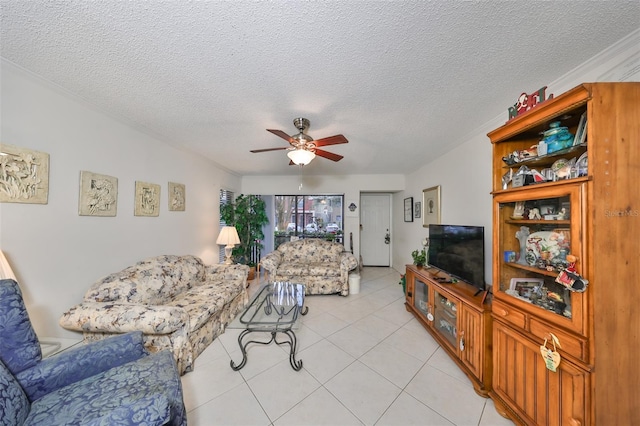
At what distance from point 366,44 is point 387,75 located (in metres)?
0.33

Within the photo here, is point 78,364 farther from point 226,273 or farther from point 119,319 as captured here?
point 226,273

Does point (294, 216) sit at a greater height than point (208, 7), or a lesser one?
lesser

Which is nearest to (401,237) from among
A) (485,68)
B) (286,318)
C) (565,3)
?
(286,318)

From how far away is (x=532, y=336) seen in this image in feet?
4.02

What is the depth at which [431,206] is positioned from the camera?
3.49 meters

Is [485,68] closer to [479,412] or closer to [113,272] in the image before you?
[479,412]

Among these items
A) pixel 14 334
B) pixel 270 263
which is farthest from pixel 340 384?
pixel 270 263

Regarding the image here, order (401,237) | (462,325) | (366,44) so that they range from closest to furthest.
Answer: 1. (366,44)
2. (462,325)
3. (401,237)

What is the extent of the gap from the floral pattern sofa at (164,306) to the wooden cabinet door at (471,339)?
235 centimetres

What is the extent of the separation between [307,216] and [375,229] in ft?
6.14

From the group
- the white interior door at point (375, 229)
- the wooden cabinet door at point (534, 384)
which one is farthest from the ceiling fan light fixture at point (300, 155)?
the white interior door at point (375, 229)

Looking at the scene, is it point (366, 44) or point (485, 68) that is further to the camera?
point (485, 68)

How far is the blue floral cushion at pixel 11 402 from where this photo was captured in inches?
33.4

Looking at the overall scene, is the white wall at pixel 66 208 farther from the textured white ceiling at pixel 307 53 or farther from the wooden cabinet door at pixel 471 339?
the wooden cabinet door at pixel 471 339
